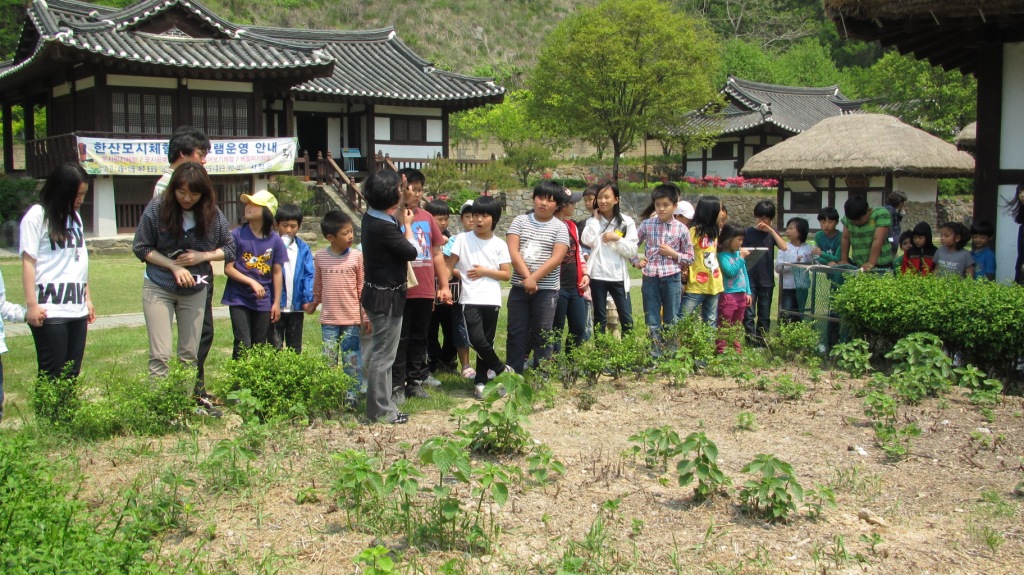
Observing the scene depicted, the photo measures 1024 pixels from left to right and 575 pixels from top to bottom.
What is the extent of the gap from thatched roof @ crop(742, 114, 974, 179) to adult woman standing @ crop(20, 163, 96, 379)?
11761 millimetres

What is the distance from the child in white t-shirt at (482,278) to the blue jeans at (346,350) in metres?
0.84

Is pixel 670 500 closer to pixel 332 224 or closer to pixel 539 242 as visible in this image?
pixel 539 242

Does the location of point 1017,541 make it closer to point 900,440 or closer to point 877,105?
point 900,440

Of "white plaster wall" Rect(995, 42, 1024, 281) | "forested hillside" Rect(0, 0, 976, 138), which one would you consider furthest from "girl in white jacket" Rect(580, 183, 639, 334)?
"forested hillside" Rect(0, 0, 976, 138)

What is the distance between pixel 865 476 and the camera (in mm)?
4453

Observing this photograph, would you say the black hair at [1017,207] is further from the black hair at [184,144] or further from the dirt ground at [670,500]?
the black hair at [184,144]

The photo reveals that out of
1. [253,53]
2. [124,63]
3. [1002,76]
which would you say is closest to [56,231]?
[1002,76]

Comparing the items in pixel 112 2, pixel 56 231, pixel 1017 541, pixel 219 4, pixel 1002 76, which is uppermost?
pixel 219 4

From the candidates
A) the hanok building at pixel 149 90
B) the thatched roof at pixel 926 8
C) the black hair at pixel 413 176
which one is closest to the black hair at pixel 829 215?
the thatched roof at pixel 926 8

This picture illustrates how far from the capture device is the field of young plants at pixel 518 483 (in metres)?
3.50

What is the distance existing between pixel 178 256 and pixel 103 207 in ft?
54.6

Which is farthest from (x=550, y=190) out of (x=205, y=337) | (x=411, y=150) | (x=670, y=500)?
(x=411, y=150)

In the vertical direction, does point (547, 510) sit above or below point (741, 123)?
below

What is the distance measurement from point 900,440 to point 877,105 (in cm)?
3192
